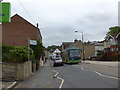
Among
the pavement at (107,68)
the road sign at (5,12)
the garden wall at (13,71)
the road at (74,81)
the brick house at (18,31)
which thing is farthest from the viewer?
the brick house at (18,31)

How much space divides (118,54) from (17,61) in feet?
131

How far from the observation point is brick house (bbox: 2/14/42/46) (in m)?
55.7

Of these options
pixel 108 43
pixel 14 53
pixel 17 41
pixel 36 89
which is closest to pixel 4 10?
pixel 36 89

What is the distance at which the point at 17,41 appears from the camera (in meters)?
55.6

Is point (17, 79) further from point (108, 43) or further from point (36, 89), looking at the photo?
point (108, 43)

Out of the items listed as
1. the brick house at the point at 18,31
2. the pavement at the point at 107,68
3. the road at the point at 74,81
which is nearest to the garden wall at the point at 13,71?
the road at the point at 74,81

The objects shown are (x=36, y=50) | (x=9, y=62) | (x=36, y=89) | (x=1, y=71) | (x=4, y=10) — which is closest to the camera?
(x=36, y=89)

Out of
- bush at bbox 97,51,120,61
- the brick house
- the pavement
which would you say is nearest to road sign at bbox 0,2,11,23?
the pavement

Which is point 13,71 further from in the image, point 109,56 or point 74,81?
point 109,56

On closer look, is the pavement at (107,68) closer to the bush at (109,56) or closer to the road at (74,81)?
the road at (74,81)

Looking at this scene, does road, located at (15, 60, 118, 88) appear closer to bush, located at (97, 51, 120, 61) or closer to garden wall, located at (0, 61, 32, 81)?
garden wall, located at (0, 61, 32, 81)

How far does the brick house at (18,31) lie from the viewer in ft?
183

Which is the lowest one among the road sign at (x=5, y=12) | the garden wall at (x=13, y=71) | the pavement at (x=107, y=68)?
the pavement at (x=107, y=68)

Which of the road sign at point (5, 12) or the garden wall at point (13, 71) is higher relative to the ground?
the road sign at point (5, 12)
